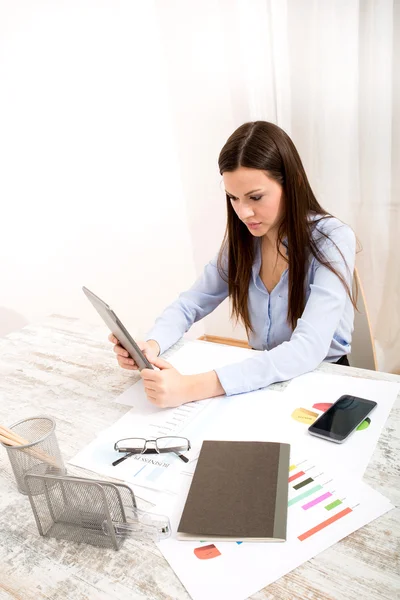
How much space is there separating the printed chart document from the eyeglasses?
0.12m

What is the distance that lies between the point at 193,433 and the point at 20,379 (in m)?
0.57

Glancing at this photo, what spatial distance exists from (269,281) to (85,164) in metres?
1.33

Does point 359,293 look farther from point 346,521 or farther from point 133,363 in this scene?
point 346,521

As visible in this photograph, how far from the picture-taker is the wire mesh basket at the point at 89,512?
2.37 feet

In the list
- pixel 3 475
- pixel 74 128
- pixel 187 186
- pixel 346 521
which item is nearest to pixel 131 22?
pixel 74 128

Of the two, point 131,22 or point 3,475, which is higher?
point 131,22

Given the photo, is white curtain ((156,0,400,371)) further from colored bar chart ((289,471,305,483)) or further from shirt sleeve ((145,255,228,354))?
colored bar chart ((289,471,305,483))

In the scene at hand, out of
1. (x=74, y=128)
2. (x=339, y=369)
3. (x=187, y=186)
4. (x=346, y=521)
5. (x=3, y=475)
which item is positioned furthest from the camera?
(x=187, y=186)

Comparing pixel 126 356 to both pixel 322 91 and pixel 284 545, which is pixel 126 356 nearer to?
pixel 284 545

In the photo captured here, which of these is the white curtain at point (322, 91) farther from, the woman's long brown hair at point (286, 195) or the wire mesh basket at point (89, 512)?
the wire mesh basket at point (89, 512)

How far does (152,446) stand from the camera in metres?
0.93

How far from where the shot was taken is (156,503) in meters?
0.80

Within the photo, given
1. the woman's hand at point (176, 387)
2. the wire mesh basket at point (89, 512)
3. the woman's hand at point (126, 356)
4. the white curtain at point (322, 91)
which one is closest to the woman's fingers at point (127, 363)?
the woman's hand at point (126, 356)

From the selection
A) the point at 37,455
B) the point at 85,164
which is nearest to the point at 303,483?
the point at 37,455
